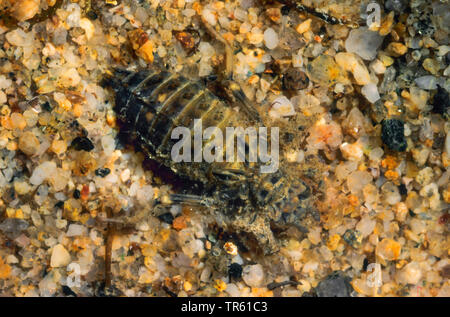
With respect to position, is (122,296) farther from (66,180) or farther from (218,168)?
(218,168)

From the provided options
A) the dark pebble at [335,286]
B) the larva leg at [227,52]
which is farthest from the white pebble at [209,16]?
the dark pebble at [335,286]

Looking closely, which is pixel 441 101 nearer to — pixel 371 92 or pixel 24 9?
pixel 371 92

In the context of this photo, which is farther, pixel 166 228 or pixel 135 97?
pixel 166 228

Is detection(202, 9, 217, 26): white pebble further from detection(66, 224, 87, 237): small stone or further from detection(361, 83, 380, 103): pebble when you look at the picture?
detection(66, 224, 87, 237): small stone

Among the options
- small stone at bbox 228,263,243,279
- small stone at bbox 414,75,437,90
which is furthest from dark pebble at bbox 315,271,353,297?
small stone at bbox 414,75,437,90

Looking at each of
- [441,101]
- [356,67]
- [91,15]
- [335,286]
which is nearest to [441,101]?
[441,101]
